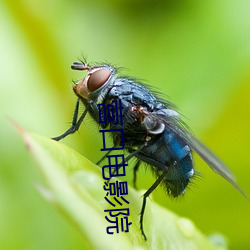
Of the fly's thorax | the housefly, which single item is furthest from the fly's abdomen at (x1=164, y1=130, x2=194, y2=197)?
the fly's thorax

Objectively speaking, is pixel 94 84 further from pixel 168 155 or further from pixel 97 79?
pixel 168 155

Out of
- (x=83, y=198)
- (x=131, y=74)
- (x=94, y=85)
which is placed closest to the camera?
(x=83, y=198)

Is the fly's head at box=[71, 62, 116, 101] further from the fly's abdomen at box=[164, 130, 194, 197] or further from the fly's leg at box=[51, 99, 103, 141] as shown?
the fly's abdomen at box=[164, 130, 194, 197]

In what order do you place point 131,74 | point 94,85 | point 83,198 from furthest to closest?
point 131,74
point 94,85
point 83,198

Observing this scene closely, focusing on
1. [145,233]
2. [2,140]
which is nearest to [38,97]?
[2,140]

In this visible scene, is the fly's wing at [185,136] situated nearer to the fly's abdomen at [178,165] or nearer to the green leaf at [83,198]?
the fly's abdomen at [178,165]

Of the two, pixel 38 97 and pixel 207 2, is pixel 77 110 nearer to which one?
pixel 38 97

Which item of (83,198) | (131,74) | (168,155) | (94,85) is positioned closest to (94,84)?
(94,85)

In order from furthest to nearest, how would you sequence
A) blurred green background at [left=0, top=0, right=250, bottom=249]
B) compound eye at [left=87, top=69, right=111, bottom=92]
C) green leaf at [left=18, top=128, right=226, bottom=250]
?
blurred green background at [left=0, top=0, right=250, bottom=249]
compound eye at [left=87, top=69, right=111, bottom=92]
green leaf at [left=18, top=128, right=226, bottom=250]
